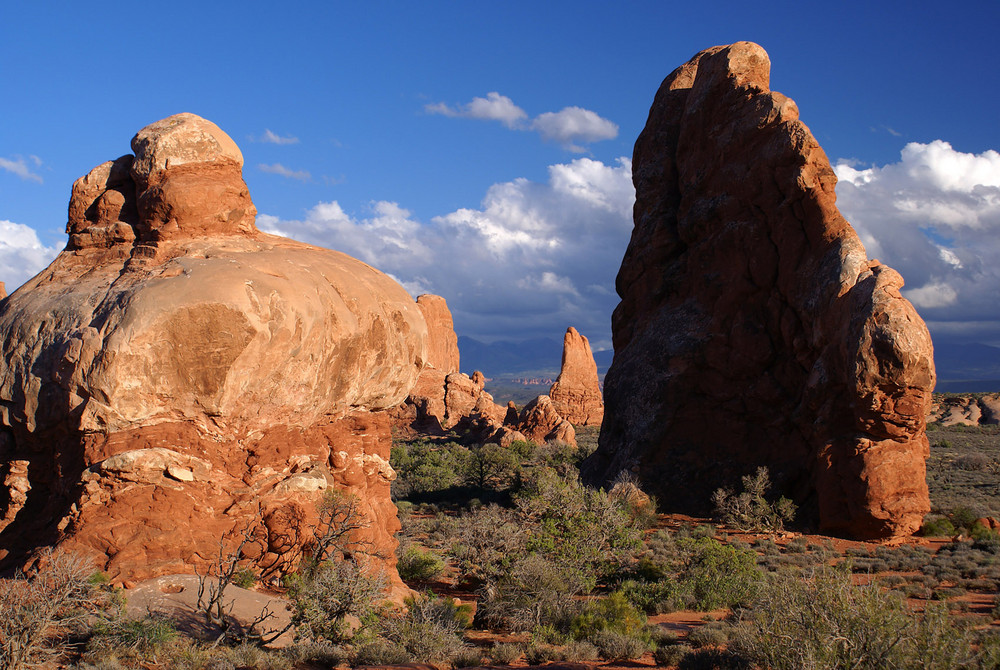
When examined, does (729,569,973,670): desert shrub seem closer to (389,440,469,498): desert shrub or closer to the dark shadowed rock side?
the dark shadowed rock side

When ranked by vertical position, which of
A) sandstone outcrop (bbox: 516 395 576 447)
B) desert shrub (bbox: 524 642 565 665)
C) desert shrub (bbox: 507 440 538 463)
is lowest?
desert shrub (bbox: 524 642 565 665)

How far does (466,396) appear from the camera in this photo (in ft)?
166

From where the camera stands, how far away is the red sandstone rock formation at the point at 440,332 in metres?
63.0

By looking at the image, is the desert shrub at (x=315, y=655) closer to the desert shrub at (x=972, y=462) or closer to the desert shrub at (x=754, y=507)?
the desert shrub at (x=754, y=507)

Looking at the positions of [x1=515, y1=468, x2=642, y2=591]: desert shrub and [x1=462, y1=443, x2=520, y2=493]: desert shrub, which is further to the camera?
[x1=462, y1=443, x2=520, y2=493]: desert shrub

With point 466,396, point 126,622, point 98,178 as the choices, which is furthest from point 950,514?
point 466,396

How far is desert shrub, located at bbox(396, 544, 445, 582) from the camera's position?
1231cm

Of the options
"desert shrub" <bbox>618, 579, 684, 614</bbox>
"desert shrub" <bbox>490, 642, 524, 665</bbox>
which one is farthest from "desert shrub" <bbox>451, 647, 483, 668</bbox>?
"desert shrub" <bbox>618, 579, 684, 614</bbox>

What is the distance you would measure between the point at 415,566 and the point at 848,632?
7716mm

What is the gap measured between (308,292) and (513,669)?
4847mm

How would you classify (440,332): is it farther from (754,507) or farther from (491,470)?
(754,507)

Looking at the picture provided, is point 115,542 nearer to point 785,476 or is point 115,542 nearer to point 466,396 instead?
point 785,476

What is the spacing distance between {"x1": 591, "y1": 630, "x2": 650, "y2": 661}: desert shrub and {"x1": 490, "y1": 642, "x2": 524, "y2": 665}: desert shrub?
0.97 meters

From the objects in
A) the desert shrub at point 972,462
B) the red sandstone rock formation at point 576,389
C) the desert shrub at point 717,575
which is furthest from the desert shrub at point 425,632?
the red sandstone rock formation at point 576,389
